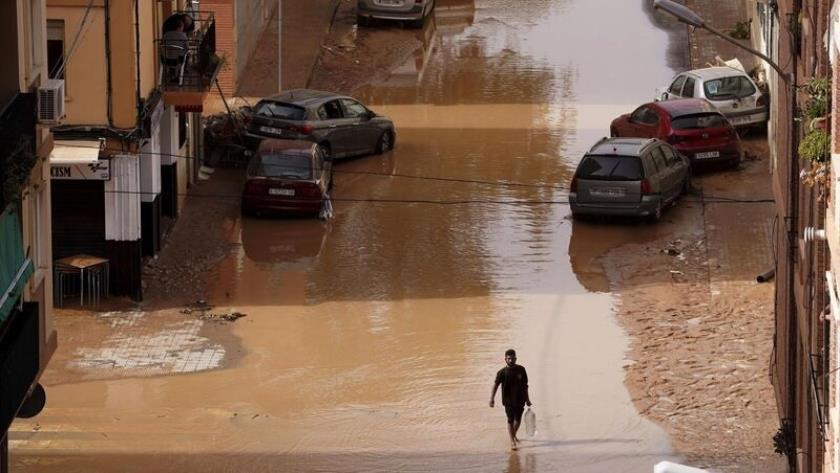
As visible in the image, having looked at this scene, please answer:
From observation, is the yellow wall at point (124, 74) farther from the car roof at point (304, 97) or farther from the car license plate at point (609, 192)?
the car license plate at point (609, 192)

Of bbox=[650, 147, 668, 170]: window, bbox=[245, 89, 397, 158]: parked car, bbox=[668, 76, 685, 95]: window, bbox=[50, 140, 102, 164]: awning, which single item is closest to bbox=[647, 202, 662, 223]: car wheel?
bbox=[650, 147, 668, 170]: window

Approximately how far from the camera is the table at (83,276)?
28.7 m

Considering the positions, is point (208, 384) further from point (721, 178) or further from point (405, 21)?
point (405, 21)

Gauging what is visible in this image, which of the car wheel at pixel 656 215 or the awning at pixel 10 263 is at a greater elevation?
the awning at pixel 10 263

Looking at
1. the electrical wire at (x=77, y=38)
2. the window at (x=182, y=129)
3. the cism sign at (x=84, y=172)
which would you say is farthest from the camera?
the window at (x=182, y=129)

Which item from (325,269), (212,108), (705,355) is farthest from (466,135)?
(705,355)

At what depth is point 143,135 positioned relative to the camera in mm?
29234

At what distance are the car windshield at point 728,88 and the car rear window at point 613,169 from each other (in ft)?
19.7

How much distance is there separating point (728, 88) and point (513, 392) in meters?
16.7

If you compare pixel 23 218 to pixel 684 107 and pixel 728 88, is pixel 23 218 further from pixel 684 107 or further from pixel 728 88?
pixel 728 88

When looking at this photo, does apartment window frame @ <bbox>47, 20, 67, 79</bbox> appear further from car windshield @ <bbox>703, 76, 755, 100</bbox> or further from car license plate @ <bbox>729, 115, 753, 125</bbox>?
car license plate @ <bbox>729, 115, 753, 125</bbox>

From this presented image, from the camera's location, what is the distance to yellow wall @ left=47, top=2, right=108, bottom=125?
28703 millimetres

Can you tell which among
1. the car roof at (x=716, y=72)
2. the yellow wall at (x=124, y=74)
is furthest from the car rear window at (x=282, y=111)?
the car roof at (x=716, y=72)

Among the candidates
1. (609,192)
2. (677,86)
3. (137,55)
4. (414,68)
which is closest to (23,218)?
(137,55)
